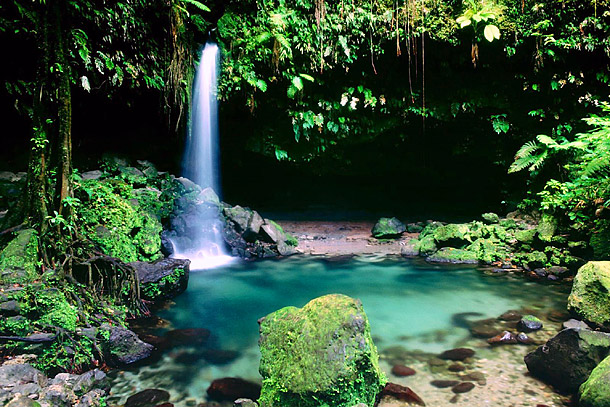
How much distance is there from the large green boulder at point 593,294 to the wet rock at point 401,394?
110 inches

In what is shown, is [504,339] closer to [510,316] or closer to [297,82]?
[510,316]

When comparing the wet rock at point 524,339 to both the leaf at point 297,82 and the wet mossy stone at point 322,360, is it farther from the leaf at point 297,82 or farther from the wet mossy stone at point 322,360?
the leaf at point 297,82

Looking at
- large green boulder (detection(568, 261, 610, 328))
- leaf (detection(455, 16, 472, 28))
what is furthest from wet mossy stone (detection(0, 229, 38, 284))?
leaf (detection(455, 16, 472, 28))

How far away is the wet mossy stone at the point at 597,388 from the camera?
111 inches

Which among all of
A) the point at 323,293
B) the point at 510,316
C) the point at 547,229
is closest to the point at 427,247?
the point at 547,229

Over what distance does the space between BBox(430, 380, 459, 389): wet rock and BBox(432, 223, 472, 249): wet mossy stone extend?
6.08m

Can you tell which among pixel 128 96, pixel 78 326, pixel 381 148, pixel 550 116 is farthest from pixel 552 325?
pixel 128 96

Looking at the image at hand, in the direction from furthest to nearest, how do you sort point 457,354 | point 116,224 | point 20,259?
1. point 116,224
2. point 20,259
3. point 457,354

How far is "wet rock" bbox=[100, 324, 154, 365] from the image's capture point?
3969 mm

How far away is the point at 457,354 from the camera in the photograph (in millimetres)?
4195

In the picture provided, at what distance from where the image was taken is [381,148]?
40.9ft

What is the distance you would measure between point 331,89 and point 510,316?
7336 millimetres

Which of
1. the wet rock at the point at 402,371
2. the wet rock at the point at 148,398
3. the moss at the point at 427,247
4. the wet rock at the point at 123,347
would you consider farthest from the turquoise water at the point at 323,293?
the moss at the point at 427,247

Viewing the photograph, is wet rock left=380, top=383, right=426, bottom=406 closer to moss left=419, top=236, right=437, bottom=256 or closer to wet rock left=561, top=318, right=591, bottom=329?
wet rock left=561, top=318, right=591, bottom=329
